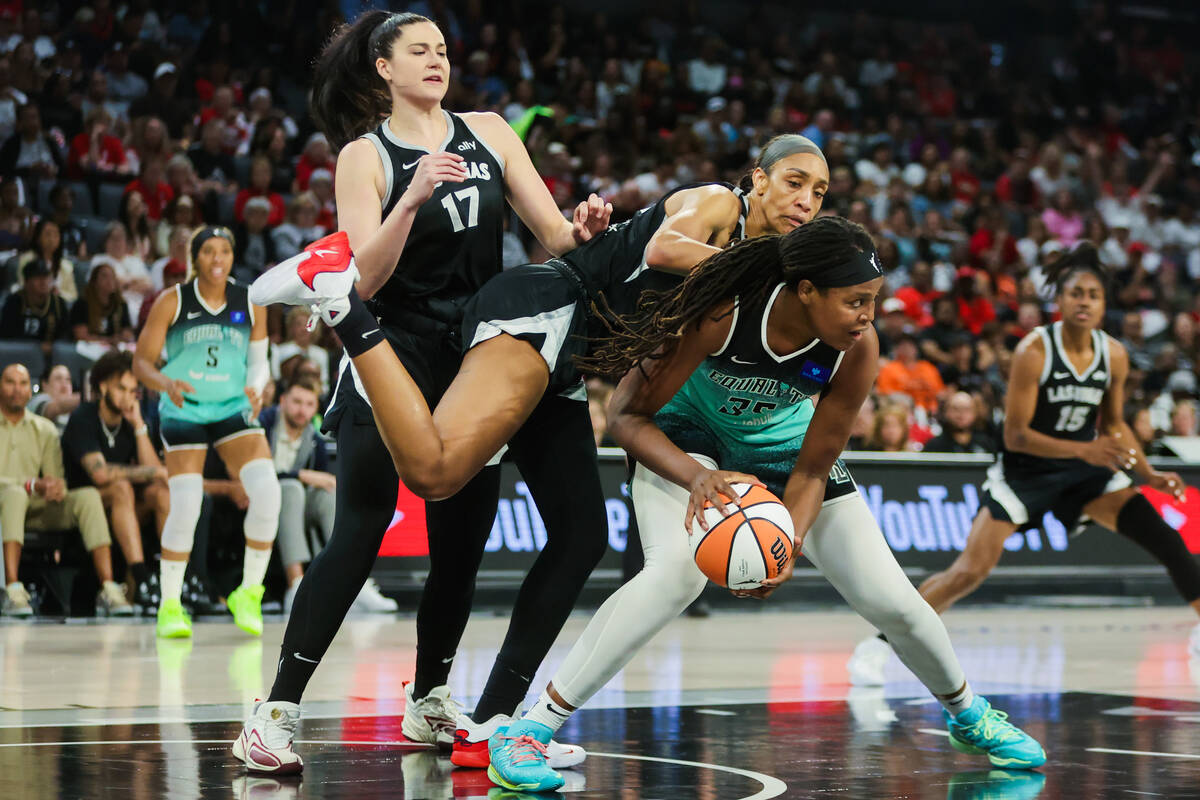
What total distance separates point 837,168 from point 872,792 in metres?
13.8

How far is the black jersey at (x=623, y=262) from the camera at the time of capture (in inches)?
179

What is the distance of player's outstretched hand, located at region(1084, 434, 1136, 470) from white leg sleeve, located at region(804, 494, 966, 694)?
3.03m

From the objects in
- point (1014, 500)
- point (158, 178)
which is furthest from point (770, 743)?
point (158, 178)

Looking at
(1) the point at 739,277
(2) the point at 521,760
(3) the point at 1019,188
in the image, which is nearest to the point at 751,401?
(1) the point at 739,277

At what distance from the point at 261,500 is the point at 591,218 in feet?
14.7

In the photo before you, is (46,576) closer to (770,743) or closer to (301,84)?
(770,743)

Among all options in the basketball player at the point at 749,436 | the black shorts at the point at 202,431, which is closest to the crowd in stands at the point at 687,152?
the black shorts at the point at 202,431

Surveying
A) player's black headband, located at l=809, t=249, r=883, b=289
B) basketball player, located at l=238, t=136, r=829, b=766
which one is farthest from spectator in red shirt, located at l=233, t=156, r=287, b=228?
player's black headband, located at l=809, t=249, r=883, b=289

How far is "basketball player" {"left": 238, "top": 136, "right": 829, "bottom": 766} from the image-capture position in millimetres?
4199

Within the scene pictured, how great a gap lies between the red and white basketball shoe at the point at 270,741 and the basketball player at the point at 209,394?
4.15 meters

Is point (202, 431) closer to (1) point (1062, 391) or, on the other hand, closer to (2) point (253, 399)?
(2) point (253, 399)

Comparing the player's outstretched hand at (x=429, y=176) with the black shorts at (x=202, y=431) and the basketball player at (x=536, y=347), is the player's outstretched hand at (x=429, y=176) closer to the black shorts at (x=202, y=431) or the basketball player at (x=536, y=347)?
the basketball player at (x=536, y=347)

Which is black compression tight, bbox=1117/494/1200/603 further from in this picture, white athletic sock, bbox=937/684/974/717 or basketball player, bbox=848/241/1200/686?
white athletic sock, bbox=937/684/974/717

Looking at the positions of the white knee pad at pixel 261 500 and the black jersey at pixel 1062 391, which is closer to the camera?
the black jersey at pixel 1062 391
